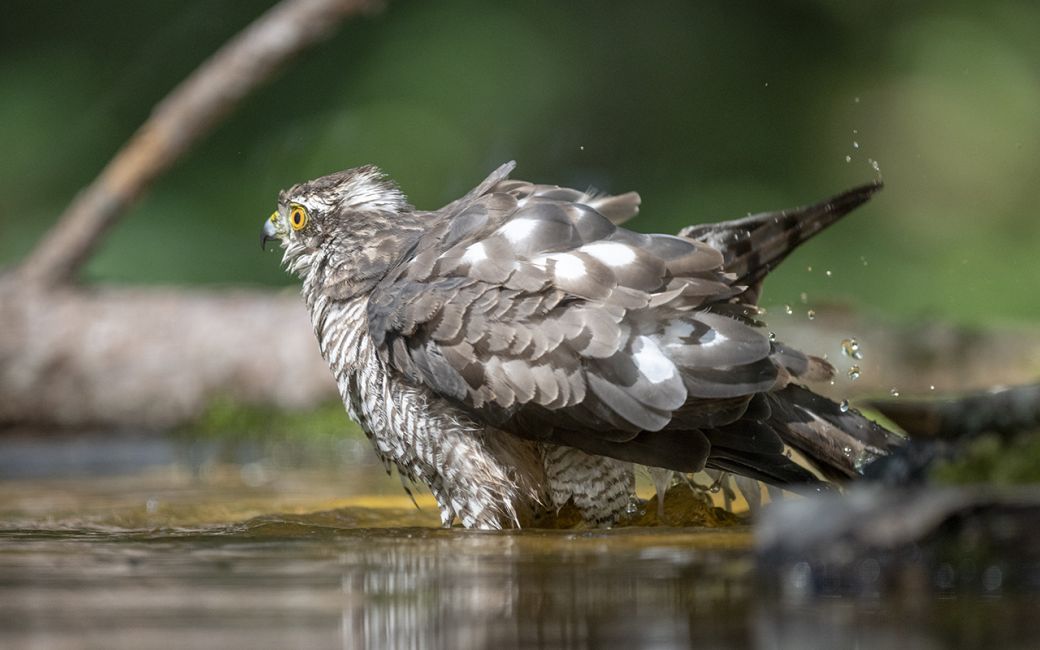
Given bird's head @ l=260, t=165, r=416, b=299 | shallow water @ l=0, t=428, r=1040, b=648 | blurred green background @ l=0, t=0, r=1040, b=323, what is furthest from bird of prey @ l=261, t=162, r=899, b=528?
blurred green background @ l=0, t=0, r=1040, b=323

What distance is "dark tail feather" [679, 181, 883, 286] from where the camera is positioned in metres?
3.84

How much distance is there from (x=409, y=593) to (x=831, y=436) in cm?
157

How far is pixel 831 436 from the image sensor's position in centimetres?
365

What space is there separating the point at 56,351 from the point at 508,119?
4.40 metres

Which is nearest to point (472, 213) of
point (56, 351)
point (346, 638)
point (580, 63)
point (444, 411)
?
point (444, 411)

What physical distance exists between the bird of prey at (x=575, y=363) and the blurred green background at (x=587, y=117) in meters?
5.81

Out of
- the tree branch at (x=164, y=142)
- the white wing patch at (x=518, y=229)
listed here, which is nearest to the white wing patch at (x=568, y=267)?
the white wing patch at (x=518, y=229)

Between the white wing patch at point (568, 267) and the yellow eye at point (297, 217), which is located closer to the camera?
the white wing patch at point (568, 267)

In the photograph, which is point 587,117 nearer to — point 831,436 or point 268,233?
point 268,233

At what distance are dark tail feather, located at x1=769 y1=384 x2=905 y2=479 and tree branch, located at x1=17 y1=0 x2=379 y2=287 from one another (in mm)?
3669

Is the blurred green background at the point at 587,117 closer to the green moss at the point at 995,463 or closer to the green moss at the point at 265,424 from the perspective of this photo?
the green moss at the point at 265,424

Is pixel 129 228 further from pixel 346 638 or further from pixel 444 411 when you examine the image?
pixel 346 638

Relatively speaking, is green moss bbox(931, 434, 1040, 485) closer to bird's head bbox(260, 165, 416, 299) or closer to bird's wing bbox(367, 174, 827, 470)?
bird's wing bbox(367, 174, 827, 470)

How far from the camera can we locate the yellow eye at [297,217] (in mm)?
4309
